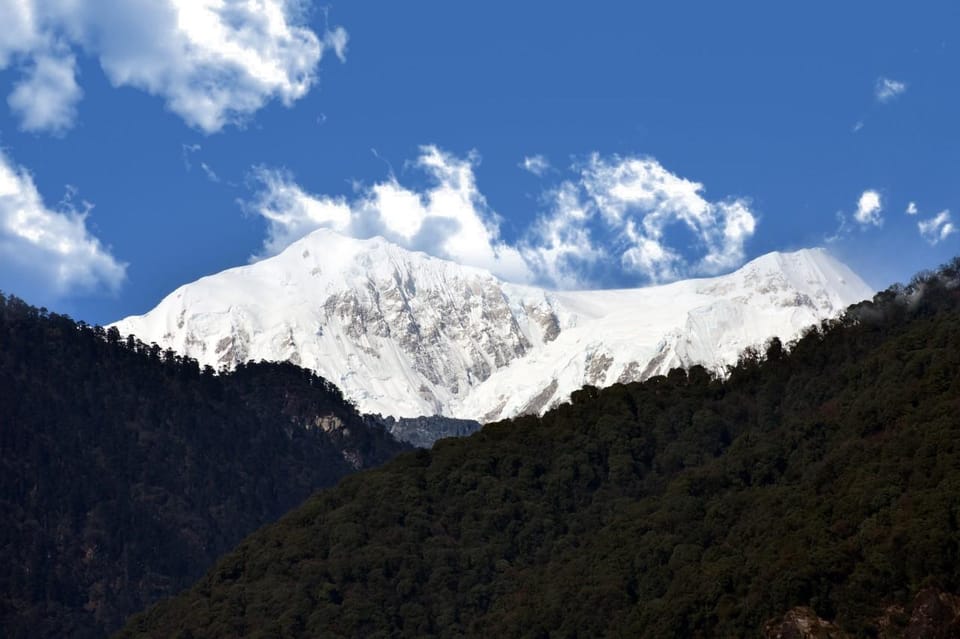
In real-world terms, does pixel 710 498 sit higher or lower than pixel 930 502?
higher

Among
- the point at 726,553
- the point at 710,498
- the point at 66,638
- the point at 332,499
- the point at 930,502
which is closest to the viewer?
the point at 930,502

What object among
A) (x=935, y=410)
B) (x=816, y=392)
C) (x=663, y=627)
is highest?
(x=816, y=392)

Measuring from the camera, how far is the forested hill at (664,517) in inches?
4651

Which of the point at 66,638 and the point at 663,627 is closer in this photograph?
the point at 663,627

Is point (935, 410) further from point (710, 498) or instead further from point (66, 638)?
point (66, 638)

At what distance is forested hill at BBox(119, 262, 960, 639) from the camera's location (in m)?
118

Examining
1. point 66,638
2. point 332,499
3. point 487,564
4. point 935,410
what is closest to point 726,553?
point 935,410

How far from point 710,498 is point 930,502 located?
93.4 feet

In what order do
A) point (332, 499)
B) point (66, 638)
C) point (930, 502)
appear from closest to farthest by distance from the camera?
point (930, 502)
point (332, 499)
point (66, 638)

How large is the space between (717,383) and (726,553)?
154ft

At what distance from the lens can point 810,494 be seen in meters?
131

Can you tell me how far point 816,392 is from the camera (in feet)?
521

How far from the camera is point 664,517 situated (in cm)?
14075

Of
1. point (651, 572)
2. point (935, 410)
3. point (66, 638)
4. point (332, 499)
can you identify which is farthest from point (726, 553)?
point (66, 638)
